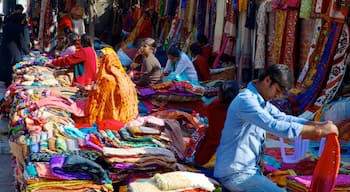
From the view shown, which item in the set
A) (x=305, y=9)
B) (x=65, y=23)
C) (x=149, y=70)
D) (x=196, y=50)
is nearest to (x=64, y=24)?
(x=65, y=23)

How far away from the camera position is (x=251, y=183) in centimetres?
378

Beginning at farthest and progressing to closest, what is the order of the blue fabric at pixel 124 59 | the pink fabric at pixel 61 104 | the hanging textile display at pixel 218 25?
the blue fabric at pixel 124 59
the hanging textile display at pixel 218 25
the pink fabric at pixel 61 104

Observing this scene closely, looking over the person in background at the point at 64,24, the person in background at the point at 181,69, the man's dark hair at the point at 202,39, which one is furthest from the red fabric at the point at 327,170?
the person in background at the point at 64,24

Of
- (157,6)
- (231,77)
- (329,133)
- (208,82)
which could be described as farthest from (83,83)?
(157,6)

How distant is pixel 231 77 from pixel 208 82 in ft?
3.01

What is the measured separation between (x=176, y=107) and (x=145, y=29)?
725 centimetres

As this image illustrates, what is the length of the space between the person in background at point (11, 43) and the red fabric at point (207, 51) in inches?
133

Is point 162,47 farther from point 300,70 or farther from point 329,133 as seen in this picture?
point 329,133

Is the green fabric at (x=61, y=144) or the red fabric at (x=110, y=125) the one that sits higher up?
the green fabric at (x=61, y=144)

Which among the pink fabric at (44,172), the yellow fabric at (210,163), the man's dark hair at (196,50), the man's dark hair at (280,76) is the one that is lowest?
the yellow fabric at (210,163)

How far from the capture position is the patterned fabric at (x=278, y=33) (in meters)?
8.94

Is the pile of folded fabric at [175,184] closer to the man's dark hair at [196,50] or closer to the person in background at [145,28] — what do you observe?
the man's dark hair at [196,50]

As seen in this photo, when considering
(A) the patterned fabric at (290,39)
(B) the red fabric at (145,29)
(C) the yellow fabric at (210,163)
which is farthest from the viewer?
(B) the red fabric at (145,29)

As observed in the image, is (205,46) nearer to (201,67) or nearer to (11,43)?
(201,67)
